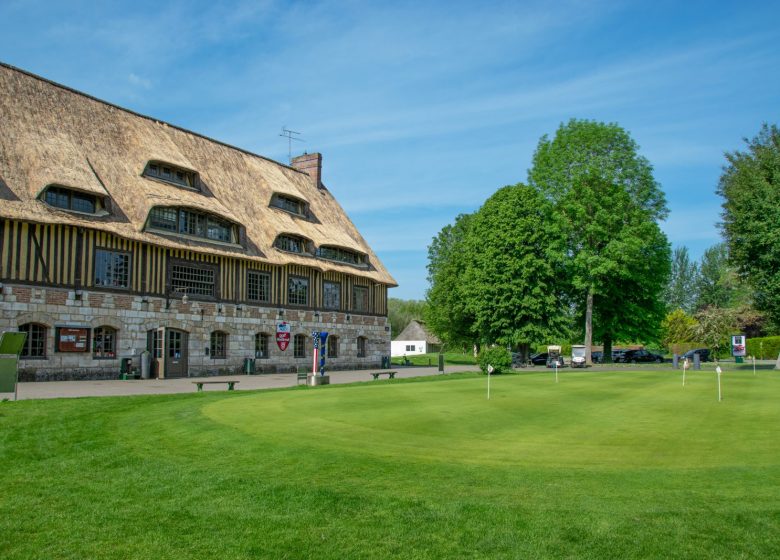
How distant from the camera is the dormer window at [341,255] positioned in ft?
150

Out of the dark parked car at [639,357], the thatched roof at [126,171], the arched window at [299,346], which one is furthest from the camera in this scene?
the dark parked car at [639,357]

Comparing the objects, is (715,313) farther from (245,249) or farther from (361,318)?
(245,249)

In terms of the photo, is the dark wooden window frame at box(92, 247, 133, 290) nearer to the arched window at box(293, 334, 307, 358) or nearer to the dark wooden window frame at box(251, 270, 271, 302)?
the dark wooden window frame at box(251, 270, 271, 302)

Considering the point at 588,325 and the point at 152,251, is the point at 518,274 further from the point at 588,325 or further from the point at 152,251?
the point at 152,251

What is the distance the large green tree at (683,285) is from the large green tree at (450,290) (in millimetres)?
65800

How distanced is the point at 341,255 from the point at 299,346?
7.80m

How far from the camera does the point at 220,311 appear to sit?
3744 cm

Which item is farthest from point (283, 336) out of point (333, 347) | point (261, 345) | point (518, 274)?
point (518, 274)

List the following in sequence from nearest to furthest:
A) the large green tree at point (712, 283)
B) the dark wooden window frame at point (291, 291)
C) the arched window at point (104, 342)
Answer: the arched window at point (104, 342) → the dark wooden window frame at point (291, 291) → the large green tree at point (712, 283)

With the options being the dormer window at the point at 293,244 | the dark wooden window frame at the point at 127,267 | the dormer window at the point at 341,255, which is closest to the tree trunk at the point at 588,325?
the dormer window at the point at 341,255

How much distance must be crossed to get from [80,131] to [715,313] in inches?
2199

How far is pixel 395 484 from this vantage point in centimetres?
840

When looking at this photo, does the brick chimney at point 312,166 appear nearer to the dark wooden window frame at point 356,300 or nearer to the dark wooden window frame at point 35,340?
the dark wooden window frame at point 356,300

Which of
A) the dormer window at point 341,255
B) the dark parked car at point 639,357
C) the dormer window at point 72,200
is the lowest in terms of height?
the dark parked car at point 639,357
